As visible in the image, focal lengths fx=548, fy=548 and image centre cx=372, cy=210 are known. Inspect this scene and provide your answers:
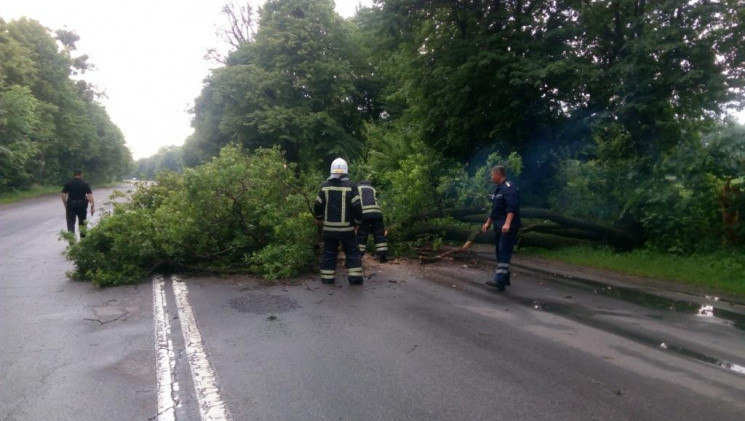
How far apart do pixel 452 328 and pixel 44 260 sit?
28.1 ft

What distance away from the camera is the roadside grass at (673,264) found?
27.9 ft

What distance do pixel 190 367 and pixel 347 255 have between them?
152 inches

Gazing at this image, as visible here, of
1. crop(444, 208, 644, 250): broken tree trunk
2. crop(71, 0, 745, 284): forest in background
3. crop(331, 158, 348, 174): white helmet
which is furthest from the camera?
crop(444, 208, 644, 250): broken tree trunk

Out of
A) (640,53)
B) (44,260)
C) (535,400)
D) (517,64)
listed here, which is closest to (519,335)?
(535,400)

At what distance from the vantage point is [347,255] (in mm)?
8242

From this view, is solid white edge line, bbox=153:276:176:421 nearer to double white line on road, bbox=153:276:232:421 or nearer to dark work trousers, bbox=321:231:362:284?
double white line on road, bbox=153:276:232:421

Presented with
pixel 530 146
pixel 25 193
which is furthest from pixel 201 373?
pixel 25 193

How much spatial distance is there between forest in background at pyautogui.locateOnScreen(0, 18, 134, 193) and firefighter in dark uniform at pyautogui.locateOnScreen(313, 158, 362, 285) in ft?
88.7

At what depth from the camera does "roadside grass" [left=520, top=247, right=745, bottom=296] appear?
8.50 meters

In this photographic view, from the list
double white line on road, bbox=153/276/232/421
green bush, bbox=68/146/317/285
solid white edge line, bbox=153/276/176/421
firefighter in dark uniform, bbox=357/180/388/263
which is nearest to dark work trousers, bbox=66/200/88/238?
green bush, bbox=68/146/317/285

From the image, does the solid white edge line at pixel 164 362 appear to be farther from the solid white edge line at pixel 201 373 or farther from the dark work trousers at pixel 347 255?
the dark work trousers at pixel 347 255

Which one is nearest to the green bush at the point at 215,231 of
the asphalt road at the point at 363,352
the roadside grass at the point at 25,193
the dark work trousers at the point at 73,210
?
the asphalt road at the point at 363,352

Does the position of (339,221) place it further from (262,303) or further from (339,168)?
(262,303)

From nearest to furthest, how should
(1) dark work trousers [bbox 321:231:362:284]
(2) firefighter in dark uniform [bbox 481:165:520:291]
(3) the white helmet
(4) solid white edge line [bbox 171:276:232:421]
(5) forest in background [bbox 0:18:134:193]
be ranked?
(4) solid white edge line [bbox 171:276:232:421] → (2) firefighter in dark uniform [bbox 481:165:520:291] → (1) dark work trousers [bbox 321:231:362:284] → (3) the white helmet → (5) forest in background [bbox 0:18:134:193]
